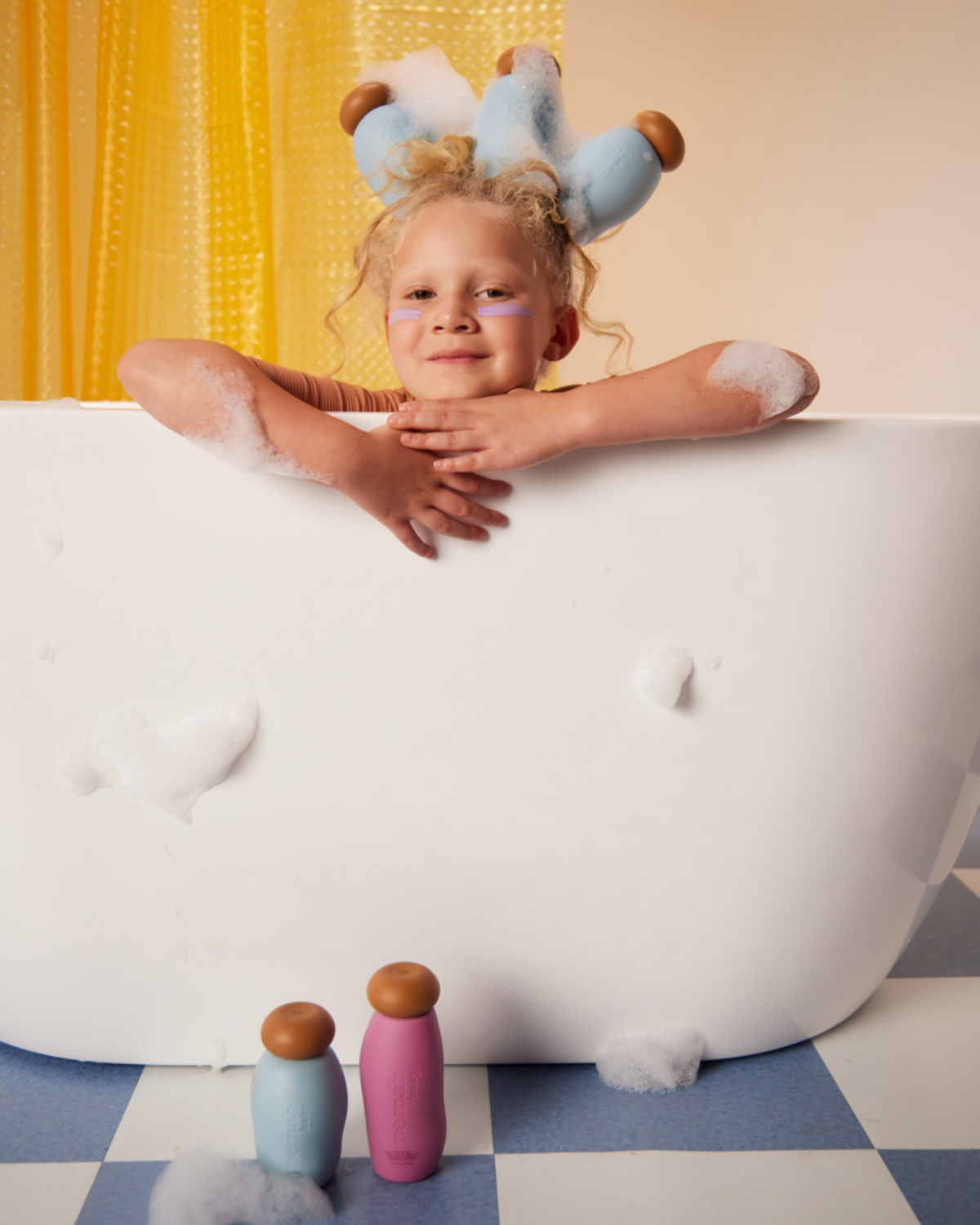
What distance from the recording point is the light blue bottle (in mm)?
716

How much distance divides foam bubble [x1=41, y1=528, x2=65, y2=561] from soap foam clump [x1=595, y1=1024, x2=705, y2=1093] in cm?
63

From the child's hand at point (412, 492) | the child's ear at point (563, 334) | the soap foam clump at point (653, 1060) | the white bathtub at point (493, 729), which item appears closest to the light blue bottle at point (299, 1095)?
the white bathtub at point (493, 729)

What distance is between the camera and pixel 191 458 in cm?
75

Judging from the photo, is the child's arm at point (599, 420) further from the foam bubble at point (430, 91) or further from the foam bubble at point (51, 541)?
the foam bubble at point (430, 91)

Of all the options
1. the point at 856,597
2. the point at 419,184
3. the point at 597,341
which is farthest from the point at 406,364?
the point at 597,341

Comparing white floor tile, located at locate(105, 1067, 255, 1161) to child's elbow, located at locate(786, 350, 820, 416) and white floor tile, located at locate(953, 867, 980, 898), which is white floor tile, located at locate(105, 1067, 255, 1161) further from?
white floor tile, located at locate(953, 867, 980, 898)

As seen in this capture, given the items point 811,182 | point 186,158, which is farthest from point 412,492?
point 811,182

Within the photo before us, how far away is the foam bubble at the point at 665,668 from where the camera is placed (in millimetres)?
794

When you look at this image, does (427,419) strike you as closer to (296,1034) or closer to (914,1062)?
(296,1034)

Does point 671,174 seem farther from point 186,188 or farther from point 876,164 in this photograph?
point 186,188

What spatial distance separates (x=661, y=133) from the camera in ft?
3.35

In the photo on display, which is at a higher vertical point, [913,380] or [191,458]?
[913,380]

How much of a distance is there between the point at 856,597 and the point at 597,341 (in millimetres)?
1525

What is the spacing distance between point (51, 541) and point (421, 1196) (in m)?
0.57
